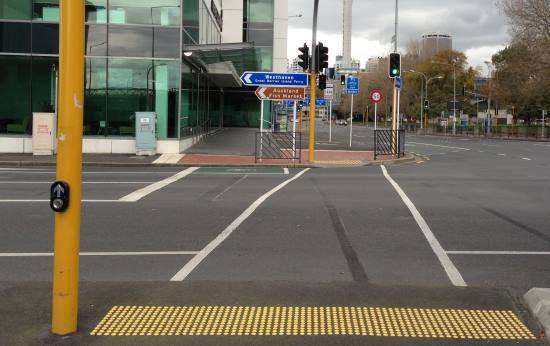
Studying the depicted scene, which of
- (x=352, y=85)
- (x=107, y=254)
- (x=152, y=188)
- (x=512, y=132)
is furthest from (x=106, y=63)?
(x=512, y=132)

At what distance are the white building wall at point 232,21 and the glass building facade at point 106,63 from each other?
27570mm

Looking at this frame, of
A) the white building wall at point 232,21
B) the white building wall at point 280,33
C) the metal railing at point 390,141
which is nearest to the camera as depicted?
the metal railing at point 390,141

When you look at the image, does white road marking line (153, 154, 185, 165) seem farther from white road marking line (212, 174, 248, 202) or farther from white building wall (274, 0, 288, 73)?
white building wall (274, 0, 288, 73)

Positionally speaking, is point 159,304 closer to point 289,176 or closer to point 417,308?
point 417,308

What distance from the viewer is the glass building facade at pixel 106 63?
2534 cm

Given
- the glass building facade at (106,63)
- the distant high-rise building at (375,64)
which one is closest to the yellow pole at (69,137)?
the glass building facade at (106,63)

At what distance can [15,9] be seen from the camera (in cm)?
2527

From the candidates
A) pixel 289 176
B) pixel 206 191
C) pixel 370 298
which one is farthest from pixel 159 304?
pixel 289 176

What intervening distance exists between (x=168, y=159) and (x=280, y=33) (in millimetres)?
40462

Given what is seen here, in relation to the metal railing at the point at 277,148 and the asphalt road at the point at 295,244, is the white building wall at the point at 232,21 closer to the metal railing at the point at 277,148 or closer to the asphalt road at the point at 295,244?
the metal railing at the point at 277,148

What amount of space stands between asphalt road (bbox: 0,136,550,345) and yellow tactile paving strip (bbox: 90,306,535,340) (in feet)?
0.55

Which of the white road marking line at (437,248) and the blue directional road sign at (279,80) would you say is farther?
the blue directional road sign at (279,80)

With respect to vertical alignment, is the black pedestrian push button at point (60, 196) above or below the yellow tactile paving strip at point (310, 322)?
above

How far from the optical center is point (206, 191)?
14.6 m
